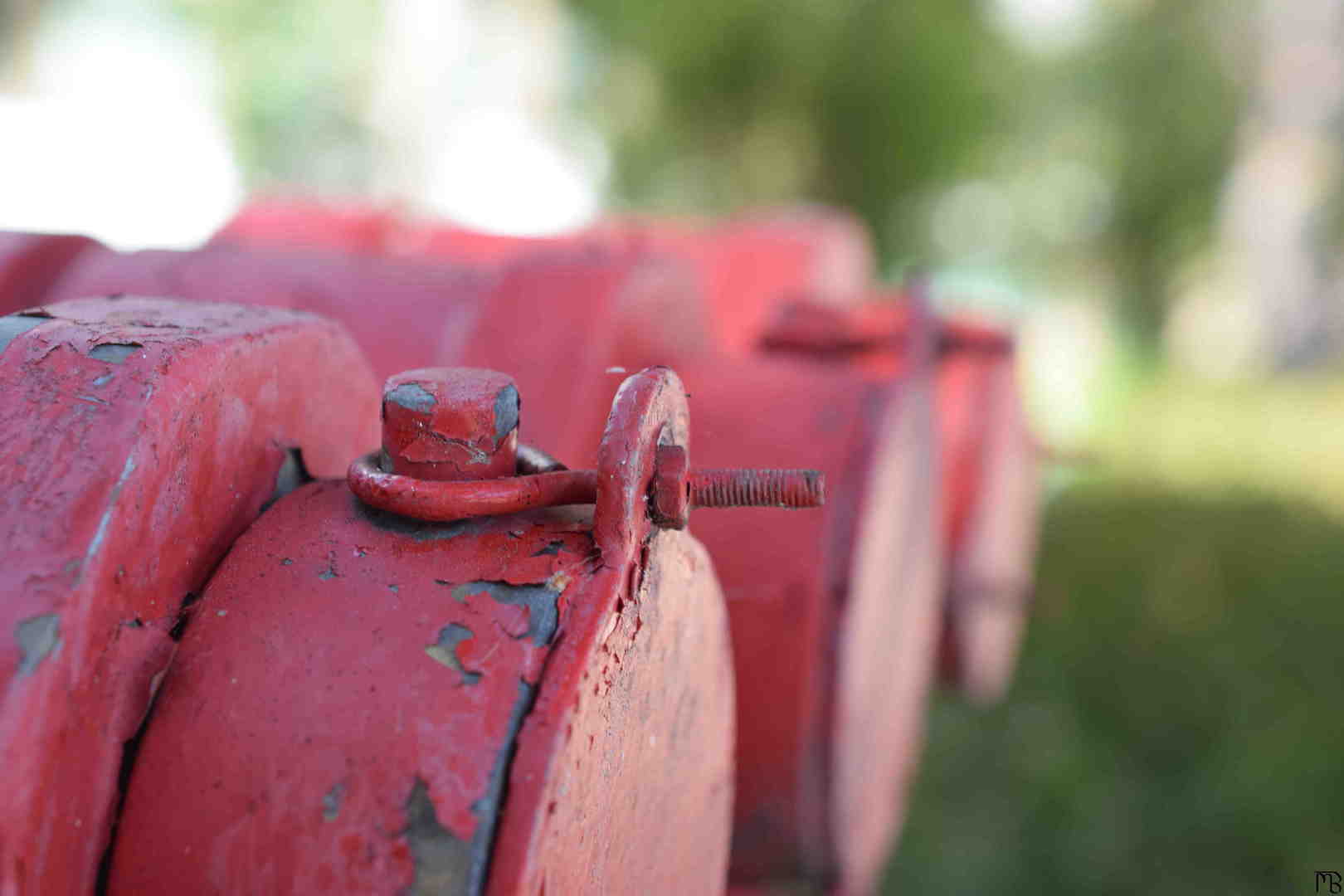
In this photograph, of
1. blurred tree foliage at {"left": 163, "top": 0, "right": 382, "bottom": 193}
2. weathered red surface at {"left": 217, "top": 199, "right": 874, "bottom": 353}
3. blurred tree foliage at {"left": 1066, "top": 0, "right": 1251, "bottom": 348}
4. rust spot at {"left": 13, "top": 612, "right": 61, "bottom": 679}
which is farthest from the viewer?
blurred tree foliage at {"left": 1066, "top": 0, "right": 1251, "bottom": 348}

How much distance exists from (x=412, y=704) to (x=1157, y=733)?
3.80 metres

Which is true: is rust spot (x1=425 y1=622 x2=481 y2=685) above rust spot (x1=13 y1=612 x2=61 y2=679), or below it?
below

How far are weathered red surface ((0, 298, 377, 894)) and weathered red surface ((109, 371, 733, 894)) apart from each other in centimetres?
3

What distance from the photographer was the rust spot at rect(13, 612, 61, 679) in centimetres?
72

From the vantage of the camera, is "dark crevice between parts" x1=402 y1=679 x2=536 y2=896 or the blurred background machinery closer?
"dark crevice between parts" x1=402 y1=679 x2=536 y2=896

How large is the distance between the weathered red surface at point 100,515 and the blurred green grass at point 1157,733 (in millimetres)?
2799

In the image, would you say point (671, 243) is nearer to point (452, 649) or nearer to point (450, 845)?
point (452, 649)

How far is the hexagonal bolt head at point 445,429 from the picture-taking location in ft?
2.95

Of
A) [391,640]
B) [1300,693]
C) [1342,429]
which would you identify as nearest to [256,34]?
[1342,429]

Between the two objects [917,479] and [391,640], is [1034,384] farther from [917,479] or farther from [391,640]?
[391,640]

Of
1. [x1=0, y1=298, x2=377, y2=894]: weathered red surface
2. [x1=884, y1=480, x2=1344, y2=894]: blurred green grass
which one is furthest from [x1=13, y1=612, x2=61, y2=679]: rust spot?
[x1=884, y1=480, x2=1344, y2=894]: blurred green grass

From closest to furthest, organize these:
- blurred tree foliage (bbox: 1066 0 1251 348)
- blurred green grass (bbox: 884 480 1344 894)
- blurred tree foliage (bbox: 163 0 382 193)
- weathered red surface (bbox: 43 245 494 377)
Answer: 1. weathered red surface (bbox: 43 245 494 377)
2. blurred green grass (bbox: 884 480 1344 894)
3. blurred tree foliage (bbox: 163 0 382 193)
4. blurred tree foliage (bbox: 1066 0 1251 348)

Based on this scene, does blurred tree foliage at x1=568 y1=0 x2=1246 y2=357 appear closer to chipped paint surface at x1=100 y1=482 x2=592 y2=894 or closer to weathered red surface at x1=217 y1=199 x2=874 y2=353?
weathered red surface at x1=217 y1=199 x2=874 y2=353

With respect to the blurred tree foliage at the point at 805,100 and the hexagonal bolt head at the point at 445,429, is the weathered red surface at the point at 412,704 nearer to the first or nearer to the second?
the hexagonal bolt head at the point at 445,429
